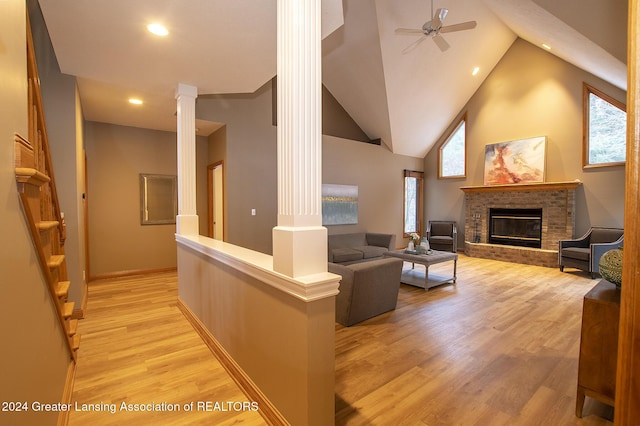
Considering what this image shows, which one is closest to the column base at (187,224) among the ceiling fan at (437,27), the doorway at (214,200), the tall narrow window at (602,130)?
the doorway at (214,200)

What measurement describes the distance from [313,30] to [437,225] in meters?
7.33

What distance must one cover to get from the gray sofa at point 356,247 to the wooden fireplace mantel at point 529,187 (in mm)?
2957

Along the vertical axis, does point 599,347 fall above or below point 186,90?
below

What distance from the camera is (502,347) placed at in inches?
107

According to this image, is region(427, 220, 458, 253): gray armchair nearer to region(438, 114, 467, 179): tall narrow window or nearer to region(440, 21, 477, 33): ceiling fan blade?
region(438, 114, 467, 179): tall narrow window

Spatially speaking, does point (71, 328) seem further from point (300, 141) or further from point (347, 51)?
point (347, 51)

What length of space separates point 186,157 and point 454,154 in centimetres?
727

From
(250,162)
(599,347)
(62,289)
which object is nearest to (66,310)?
(62,289)

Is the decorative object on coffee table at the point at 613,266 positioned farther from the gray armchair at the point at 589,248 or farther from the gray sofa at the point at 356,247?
the gray armchair at the point at 589,248

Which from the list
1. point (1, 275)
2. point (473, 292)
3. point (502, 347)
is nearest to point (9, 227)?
point (1, 275)

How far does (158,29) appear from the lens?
249 cm

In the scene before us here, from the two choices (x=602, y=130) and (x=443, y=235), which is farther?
(x=443, y=235)

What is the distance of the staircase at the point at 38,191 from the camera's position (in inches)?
51.0

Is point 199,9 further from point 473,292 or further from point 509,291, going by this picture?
point 509,291
